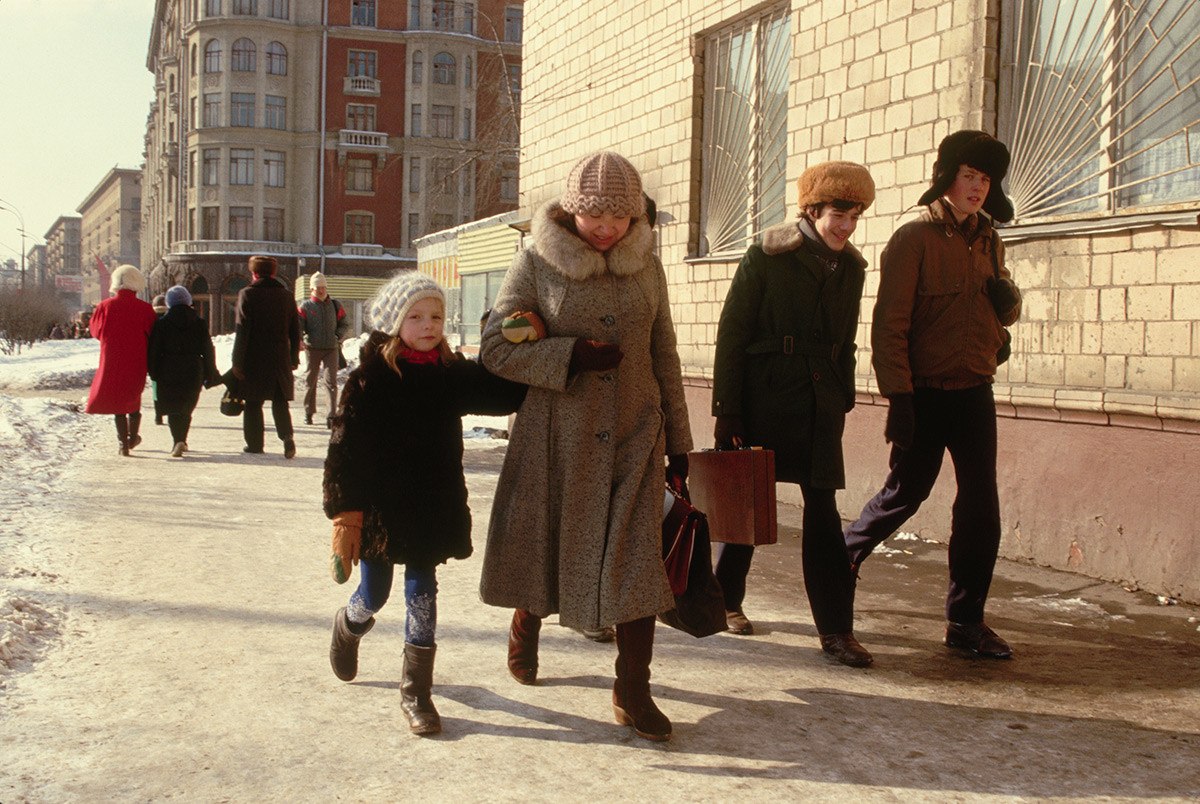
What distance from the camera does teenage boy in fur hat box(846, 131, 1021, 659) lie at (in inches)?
185

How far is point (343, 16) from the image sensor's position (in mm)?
56625

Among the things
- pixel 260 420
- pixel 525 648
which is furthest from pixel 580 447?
pixel 260 420

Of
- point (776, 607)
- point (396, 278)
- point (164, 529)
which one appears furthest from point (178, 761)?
point (164, 529)

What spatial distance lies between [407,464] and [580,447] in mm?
551

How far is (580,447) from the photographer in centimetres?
382

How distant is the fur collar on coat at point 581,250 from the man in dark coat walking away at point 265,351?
689cm

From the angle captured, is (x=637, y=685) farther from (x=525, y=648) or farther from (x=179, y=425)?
(x=179, y=425)

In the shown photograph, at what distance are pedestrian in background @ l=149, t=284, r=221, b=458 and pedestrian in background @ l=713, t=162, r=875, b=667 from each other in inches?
275

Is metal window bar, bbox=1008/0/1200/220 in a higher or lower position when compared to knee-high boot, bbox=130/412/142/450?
higher

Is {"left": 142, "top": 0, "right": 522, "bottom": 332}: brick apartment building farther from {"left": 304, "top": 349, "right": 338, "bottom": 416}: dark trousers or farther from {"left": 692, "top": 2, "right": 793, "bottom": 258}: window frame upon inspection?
{"left": 692, "top": 2, "right": 793, "bottom": 258}: window frame

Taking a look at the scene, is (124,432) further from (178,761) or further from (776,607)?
(178,761)

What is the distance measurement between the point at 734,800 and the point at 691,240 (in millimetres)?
7745

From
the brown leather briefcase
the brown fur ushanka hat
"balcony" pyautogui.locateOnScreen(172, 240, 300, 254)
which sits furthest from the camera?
"balcony" pyautogui.locateOnScreen(172, 240, 300, 254)

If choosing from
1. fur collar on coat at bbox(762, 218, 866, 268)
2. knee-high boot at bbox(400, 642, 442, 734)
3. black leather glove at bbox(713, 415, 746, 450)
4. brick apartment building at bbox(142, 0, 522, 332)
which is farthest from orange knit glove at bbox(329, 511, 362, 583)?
brick apartment building at bbox(142, 0, 522, 332)
